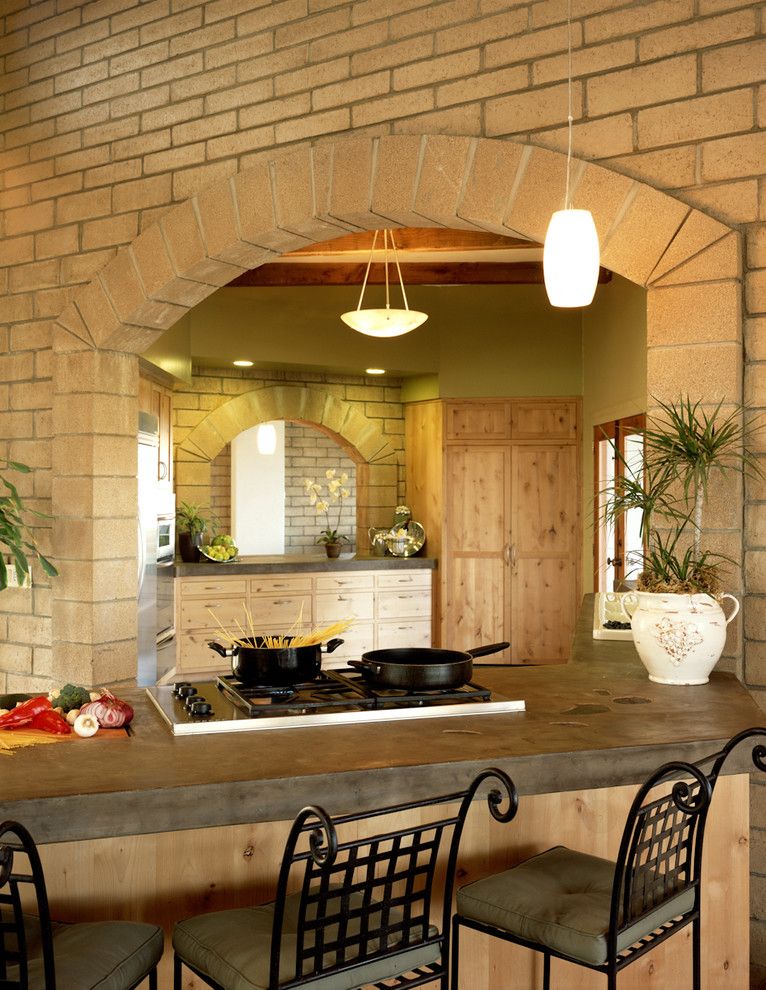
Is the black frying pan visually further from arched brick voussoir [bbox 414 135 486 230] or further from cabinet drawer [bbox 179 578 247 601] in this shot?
cabinet drawer [bbox 179 578 247 601]

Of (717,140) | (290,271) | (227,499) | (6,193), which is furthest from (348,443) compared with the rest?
(717,140)

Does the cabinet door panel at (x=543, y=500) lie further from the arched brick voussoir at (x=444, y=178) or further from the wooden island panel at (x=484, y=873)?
the wooden island panel at (x=484, y=873)

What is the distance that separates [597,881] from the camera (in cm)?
212

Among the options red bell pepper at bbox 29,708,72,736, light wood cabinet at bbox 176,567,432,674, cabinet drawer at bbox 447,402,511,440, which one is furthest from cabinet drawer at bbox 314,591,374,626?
red bell pepper at bbox 29,708,72,736

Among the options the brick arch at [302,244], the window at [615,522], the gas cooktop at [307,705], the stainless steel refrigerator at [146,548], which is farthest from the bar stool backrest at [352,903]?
the window at [615,522]

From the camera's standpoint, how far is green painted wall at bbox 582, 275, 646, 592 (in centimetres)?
654

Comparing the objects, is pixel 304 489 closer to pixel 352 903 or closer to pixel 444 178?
pixel 444 178

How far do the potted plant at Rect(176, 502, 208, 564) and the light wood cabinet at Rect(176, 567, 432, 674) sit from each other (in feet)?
1.01

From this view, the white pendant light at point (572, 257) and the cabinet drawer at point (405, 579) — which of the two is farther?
the cabinet drawer at point (405, 579)

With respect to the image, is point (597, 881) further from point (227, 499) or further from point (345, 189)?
point (227, 499)

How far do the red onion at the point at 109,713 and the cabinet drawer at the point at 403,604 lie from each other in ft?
18.8

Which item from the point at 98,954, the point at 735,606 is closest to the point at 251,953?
the point at 98,954

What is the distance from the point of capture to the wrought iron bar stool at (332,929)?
5.59 ft

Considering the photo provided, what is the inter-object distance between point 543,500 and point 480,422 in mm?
832
